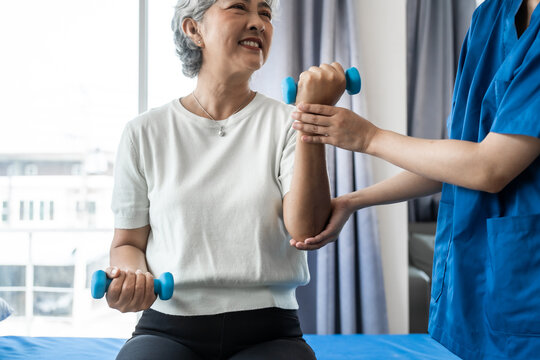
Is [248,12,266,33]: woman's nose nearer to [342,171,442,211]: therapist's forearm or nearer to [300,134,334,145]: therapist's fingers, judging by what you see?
[300,134,334,145]: therapist's fingers

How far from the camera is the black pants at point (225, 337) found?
109 cm

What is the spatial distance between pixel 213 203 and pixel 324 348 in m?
0.67

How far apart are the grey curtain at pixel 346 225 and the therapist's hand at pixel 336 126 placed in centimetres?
130

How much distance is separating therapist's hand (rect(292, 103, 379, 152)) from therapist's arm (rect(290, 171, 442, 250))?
253mm

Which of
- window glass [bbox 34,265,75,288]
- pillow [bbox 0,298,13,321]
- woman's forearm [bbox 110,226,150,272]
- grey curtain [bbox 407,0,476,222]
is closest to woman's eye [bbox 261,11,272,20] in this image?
woman's forearm [bbox 110,226,150,272]

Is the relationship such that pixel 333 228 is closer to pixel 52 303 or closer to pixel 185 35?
pixel 185 35

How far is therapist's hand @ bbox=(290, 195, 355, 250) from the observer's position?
3.87 ft

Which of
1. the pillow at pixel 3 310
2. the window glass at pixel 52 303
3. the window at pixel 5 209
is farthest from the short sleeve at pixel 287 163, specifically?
the window glass at pixel 52 303

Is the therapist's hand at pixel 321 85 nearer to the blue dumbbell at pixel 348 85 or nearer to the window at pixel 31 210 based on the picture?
the blue dumbbell at pixel 348 85

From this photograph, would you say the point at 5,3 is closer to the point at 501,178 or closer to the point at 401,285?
the point at 401,285

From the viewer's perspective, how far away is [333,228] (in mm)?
1229

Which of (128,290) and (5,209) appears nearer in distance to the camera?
(128,290)

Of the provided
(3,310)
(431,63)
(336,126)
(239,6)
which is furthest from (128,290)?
(431,63)

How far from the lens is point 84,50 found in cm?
309
